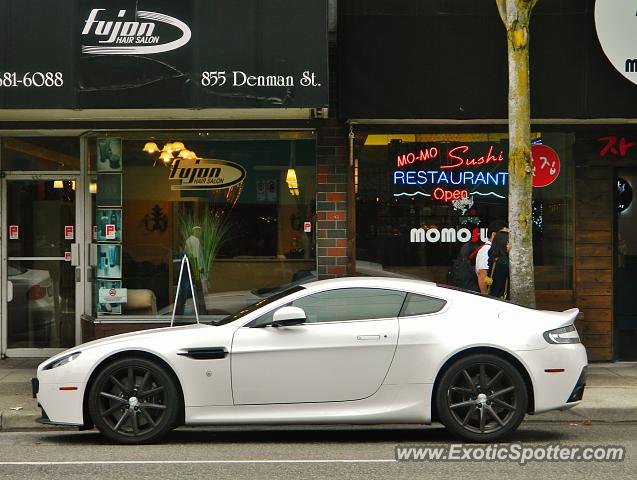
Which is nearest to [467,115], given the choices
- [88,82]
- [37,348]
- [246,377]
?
[88,82]

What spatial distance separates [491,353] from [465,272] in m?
4.29

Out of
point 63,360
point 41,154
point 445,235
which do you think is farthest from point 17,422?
point 445,235

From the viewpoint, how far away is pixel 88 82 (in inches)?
398

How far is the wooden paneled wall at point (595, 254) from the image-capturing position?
11.8 m

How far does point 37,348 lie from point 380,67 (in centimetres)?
602

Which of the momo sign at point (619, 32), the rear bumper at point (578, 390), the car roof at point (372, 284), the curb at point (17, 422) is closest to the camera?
the rear bumper at point (578, 390)

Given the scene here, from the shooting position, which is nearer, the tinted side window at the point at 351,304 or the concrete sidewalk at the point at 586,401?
the tinted side window at the point at 351,304

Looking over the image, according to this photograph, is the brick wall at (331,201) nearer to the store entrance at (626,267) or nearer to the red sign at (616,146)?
the red sign at (616,146)

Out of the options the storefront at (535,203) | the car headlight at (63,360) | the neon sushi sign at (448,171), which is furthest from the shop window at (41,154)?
the car headlight at (63,360)

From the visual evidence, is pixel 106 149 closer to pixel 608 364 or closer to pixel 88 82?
pixel 88 82

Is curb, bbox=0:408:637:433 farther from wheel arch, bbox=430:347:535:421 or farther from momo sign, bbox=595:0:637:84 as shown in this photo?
momo sign, bbox=595:0:637:84

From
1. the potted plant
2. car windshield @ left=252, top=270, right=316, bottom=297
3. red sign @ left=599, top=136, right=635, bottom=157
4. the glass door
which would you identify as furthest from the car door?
red sign @ left=599, top=136, right=635, bottom=157

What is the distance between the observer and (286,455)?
702 cm

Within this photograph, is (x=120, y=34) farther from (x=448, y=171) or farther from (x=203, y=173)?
(x=448, y=171)
